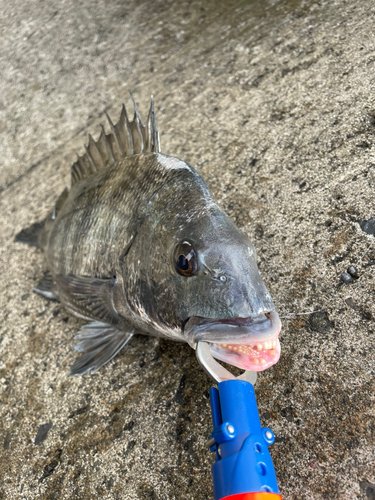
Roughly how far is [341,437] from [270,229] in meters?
1.04

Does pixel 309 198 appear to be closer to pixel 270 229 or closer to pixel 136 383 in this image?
pixel 270 229

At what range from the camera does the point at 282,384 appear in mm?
1479

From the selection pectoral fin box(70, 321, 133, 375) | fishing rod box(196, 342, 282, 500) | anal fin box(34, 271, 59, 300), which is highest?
fishing rod box(196, 342, 282, 500)

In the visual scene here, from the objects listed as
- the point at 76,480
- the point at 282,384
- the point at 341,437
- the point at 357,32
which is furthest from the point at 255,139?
the point at 76,480

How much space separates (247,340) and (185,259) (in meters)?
0.38

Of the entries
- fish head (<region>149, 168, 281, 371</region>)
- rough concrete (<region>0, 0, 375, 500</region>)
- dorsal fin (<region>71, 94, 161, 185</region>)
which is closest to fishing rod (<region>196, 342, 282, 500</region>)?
fish head (<region>149, 168, 281, 371</region>)

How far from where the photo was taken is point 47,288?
2643mm

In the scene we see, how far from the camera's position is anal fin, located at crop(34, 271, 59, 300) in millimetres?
2572

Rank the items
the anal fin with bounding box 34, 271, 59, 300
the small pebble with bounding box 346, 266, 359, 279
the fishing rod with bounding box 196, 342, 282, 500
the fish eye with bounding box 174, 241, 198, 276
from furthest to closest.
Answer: the anal fin with bounding box 34, 271, 59, 300 < the small pebble with bounding box 346, 266, 359, 279 < the fish eye with bounding box 174, 241, 198, 276 < the fishing rod with bounding box 196, 342, 282, 500

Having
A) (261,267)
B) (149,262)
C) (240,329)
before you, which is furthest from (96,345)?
(240,329)

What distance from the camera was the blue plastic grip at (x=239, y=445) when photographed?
964 mm

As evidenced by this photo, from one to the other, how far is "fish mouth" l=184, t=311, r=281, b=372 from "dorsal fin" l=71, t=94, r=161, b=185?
112 centimetres

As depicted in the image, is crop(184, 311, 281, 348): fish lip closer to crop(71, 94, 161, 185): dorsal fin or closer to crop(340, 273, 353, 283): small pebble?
crop(340, 273, 353, 283): small pebble

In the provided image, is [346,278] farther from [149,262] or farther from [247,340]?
[149,262]
